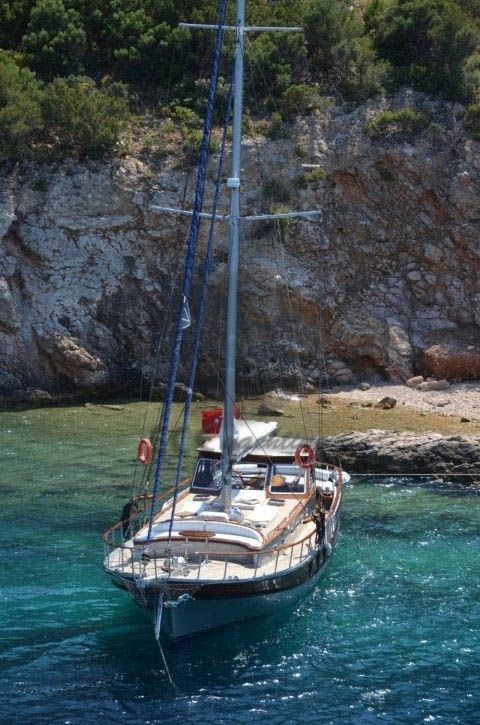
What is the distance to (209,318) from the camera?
40.0 metres

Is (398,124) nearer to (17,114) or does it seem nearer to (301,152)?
(301,152)

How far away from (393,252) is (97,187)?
1473 cm

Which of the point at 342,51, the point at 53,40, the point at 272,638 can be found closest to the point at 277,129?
the point at 342,51

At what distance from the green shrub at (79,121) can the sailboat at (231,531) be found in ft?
83.9

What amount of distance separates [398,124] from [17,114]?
1892 centimetres

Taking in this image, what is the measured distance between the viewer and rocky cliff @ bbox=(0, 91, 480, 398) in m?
38.9

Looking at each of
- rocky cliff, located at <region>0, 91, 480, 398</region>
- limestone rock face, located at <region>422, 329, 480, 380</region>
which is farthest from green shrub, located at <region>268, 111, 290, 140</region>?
limestone rock face, located at <region>422, 329, 480, 380</region>

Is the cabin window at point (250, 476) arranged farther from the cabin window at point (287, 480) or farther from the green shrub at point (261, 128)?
the green shrub at point (261, 128)

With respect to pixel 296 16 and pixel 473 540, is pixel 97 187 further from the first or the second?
pixel 473 540

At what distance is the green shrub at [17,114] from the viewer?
41.4 m

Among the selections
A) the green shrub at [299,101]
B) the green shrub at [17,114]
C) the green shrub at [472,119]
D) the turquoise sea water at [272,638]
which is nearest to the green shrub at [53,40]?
the green shrub at [17,114]

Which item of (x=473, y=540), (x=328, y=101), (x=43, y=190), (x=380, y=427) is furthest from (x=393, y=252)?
(x=473, y=540)

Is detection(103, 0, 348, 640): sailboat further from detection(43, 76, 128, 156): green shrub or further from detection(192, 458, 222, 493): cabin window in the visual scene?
detection(43, 76, 128, 156): green shrub

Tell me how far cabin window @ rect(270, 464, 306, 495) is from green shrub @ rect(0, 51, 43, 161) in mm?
27974
